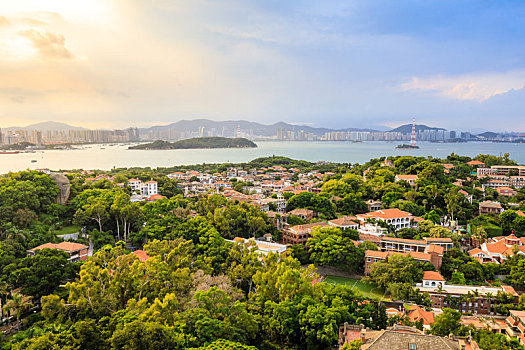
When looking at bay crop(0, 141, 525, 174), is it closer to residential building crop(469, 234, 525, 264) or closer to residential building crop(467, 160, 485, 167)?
residential building crop(467, 160, 485, 167)

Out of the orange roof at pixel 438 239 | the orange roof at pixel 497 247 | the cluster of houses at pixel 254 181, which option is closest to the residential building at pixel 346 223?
the orange roof at pixel 438 239

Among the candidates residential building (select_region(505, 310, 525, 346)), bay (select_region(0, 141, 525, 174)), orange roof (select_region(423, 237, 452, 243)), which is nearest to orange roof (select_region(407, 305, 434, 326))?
residential building (select_region(505, 310, 525, 346))

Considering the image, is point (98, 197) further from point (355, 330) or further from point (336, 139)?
point (336, 139)

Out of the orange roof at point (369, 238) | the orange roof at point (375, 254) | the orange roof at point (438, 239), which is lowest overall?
the orange roof at point (375, 254)

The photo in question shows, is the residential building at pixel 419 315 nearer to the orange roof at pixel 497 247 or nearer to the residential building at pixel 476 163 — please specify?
the orange roof at pixel 497 247

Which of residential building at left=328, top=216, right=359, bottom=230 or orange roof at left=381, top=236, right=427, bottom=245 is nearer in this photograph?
orange roof at left=381, top=236, right=427, bottom=245

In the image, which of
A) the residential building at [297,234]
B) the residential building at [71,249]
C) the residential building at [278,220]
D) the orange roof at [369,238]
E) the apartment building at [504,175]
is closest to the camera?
the residential building at [71,249]

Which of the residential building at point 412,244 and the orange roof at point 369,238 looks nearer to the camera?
the residential building at point 412,244

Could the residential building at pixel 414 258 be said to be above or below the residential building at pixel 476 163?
below
